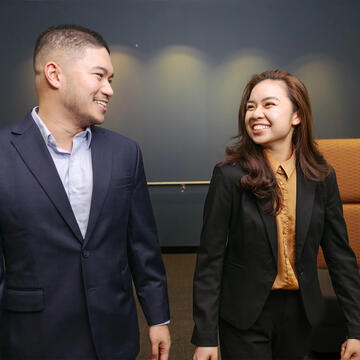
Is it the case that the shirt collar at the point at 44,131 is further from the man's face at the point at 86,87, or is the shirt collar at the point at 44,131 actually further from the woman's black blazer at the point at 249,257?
the woman's black blazer at the point at 249,257

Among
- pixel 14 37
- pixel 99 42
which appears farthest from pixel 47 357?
pixel 14 37

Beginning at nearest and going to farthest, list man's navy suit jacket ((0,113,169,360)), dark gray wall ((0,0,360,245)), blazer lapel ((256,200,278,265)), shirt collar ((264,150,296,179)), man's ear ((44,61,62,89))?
man's navy suit jacket ((0,113,169,360)) < man's ear ((44,61,62,89)) < blazer lapel ((256,200,278,265)) < shirt collar ((264,150,296,179)) < dark gray wall ((0,0,360,245))

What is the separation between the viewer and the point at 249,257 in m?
1.22

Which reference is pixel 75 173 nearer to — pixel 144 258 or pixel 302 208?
pixel 144 258

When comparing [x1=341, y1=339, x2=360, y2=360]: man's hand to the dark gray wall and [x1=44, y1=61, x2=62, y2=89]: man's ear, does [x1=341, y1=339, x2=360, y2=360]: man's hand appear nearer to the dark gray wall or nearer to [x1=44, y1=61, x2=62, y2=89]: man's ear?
[x1=44, y1=61, x2=62, y2=89]: man's ear

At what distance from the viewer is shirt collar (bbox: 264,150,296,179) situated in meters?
1.30

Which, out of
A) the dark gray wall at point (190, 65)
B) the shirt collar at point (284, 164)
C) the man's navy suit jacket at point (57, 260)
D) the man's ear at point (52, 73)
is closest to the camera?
the man's navy suit jacket at point (57, 260)

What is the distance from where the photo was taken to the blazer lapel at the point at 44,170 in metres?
0.99

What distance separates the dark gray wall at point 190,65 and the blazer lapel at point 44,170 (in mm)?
3569

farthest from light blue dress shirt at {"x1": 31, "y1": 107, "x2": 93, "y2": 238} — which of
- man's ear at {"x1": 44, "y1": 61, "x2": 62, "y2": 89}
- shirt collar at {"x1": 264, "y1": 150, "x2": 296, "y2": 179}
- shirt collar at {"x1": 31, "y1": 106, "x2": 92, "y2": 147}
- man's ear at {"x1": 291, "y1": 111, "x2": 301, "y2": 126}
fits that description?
man's ear at {"x1": 291, "y1": 111, "x2": 301, "y2": 126}

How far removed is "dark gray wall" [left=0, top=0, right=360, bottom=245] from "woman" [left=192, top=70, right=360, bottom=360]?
3284mm

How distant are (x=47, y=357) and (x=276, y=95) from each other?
3.86 feet

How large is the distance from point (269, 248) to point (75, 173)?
715 mm

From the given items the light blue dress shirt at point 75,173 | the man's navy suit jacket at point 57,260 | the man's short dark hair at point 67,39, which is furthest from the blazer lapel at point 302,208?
the man's short dark hair at point 67,39
